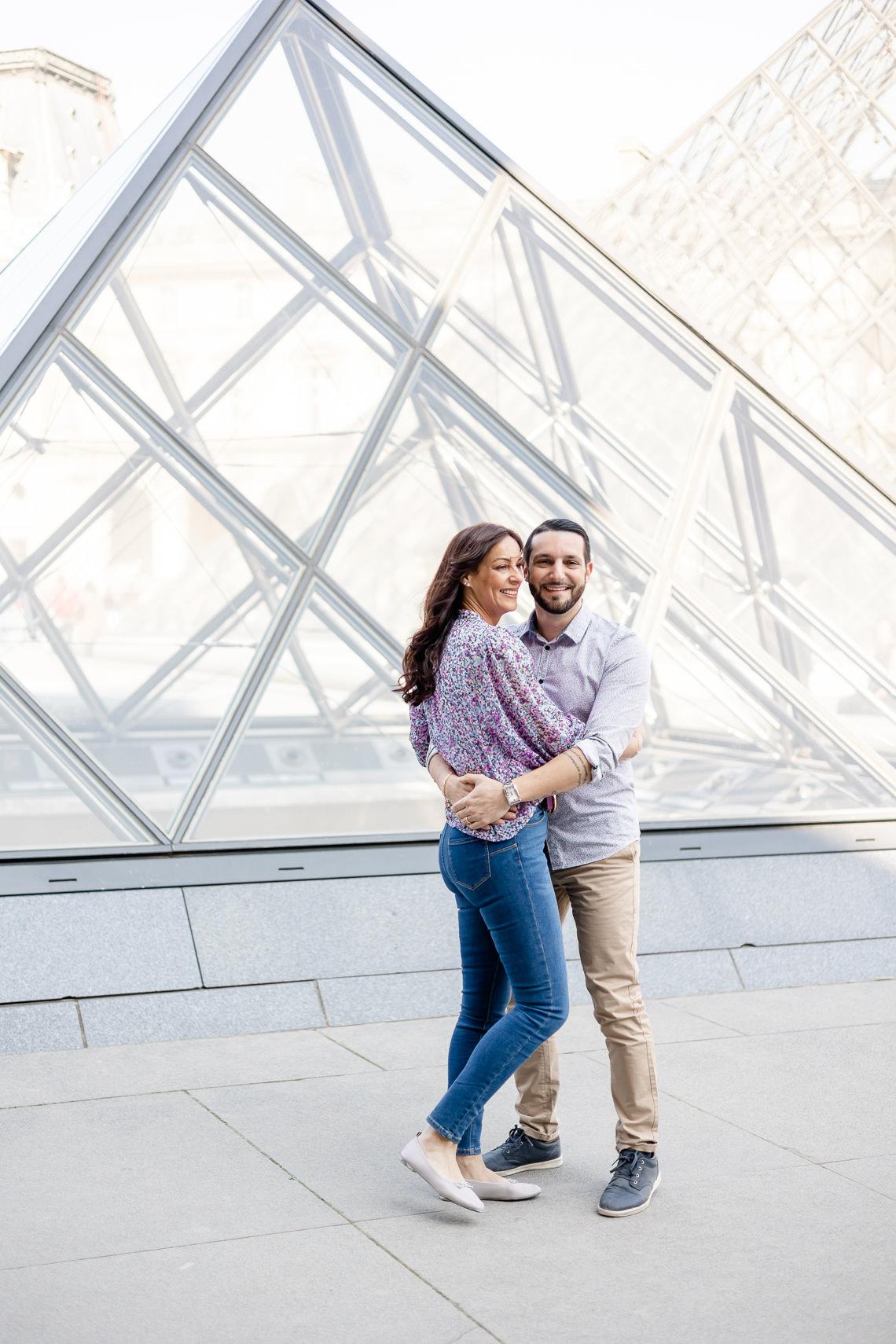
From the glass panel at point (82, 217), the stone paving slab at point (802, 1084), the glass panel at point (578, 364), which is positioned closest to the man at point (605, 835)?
the stone paving slab at point (802, 1084)

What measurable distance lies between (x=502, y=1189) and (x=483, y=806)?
44.1 inches

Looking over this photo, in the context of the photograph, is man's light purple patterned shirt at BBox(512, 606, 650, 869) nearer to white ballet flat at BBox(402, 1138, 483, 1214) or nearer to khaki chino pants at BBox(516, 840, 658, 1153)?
khaki chino pants at BBox(516, 840, 658, 1153)

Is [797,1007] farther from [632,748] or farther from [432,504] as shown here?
[432,504]

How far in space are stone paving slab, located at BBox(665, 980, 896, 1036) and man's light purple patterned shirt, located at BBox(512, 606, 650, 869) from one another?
206 centimetres

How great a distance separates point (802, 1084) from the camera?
4859 mm

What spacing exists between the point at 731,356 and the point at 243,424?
2.73 m

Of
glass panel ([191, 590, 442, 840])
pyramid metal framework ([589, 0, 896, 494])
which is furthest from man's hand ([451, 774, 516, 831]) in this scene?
pyramid metal framework ([589, 0, 896, 494])

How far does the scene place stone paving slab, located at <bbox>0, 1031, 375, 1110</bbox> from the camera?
4566 millimetres

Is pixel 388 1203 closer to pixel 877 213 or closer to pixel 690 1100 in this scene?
pixel 690 1100

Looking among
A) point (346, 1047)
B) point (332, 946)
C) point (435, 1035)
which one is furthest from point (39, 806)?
point (435, 1035)

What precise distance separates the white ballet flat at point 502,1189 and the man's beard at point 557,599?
1.59 m

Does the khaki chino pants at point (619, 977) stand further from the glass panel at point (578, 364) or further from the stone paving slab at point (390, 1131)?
the glass panel at point (578, 364)

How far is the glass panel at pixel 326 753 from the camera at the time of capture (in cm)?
663

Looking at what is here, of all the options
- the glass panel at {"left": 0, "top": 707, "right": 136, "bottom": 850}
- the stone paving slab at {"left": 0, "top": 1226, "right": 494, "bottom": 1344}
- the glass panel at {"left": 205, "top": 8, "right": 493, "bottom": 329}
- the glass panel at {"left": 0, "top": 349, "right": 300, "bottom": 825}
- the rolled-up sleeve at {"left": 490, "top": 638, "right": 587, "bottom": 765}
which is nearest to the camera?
the stone paving slab at {"left": 0, "top": 1226, "right": 494, "bottom": 1344}
